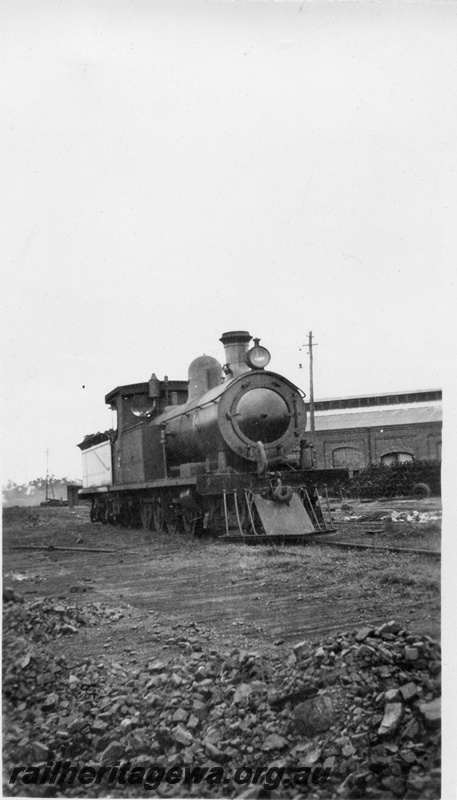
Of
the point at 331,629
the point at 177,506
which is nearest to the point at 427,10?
the point at 331,629

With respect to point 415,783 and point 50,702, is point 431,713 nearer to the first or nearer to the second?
point 415,783

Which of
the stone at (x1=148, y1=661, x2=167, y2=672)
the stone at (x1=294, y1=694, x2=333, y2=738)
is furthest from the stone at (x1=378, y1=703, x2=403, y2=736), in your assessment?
the stone at (x1=148, y1=661, x2=167, y2=672)

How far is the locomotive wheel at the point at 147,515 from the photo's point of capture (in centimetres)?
1024

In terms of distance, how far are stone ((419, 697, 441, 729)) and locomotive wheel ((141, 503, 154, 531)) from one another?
6.76 m

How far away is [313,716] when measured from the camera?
3654 millimetres

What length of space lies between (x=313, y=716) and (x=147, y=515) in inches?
274

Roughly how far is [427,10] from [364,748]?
4.69 m

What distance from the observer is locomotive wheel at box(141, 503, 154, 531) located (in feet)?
33.6

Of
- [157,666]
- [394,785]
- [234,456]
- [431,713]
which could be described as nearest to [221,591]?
[157,666]

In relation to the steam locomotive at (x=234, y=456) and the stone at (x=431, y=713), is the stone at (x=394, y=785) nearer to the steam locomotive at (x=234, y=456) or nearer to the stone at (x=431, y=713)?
the stone at (x=431, y=713)

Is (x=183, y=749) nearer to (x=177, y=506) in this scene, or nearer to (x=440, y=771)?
(x=440, y=771)

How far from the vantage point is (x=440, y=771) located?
3.72 m

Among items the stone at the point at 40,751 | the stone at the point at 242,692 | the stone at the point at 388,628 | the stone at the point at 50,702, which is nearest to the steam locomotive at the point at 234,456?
the stone at the point at 50,702

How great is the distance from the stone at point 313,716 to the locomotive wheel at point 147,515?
6692 mm
